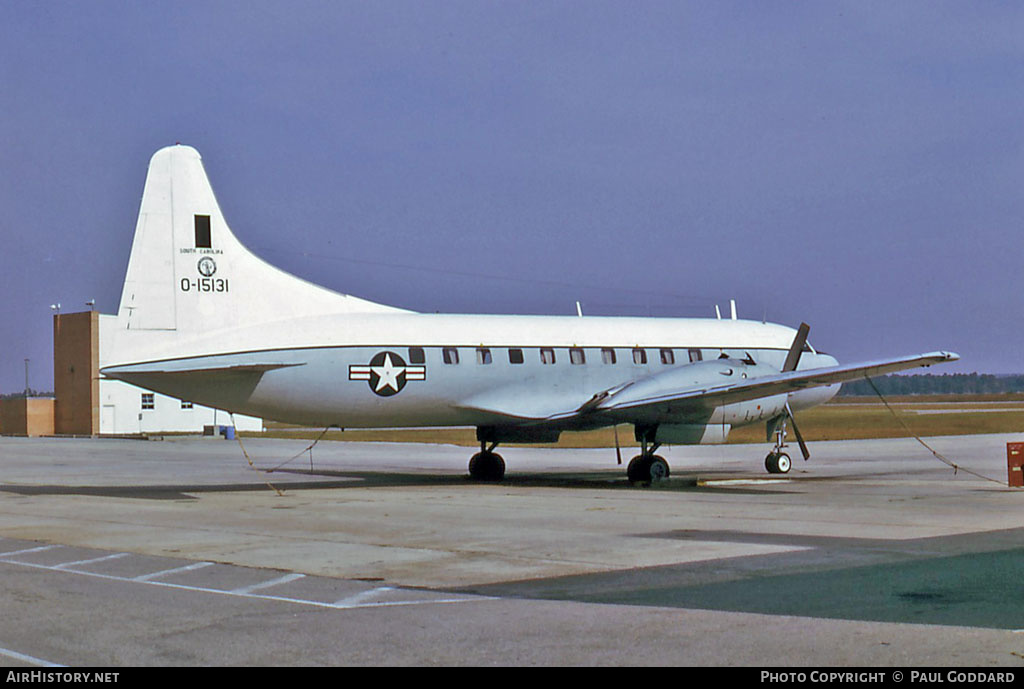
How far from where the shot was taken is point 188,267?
2220cm

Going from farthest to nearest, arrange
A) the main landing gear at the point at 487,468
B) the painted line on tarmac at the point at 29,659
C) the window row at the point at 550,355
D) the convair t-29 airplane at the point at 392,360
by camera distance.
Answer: the main landing gear at the point at 487,468 → the window row at the point at 550,355 → the convair t-29 airplane at the point at 392,360 → the painted line on tarmac at the point at 29,659

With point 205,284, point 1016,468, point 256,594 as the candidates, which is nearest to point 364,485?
point 205,284

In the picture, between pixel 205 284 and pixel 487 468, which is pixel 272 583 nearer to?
pixel 205 284

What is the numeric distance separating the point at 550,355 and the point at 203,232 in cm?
849

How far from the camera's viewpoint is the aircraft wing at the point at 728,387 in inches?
875

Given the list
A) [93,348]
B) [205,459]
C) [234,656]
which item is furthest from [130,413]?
[234,656]

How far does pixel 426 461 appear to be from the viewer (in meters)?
36.2

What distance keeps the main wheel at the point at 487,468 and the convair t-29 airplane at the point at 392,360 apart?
4 centimetres

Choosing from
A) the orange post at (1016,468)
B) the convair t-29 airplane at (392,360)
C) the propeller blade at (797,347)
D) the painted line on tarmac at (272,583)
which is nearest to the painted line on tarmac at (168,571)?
the painted line on tarmac at (272,583)

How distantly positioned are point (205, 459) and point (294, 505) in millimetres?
20355

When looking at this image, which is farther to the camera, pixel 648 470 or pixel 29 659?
pixel 648 470

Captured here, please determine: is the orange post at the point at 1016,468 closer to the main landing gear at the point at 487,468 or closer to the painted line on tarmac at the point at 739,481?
the painted line on tarmac at the point at 739,481

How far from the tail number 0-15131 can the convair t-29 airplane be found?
0.02 meters
